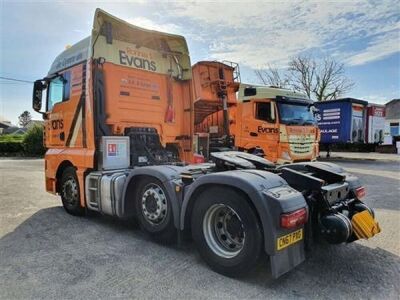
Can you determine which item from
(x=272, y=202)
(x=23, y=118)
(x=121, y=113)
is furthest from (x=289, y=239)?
(x=23, y=118)

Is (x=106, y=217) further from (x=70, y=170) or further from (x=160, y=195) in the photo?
(x=160, y=195)

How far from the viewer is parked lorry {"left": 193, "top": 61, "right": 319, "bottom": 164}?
1078 cm

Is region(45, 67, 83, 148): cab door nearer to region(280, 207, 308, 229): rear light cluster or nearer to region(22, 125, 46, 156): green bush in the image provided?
region(280, 207, 308, 229): rear light cluster

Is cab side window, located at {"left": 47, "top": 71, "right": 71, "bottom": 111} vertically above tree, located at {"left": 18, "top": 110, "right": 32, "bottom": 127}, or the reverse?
tree, located at {"left": 18, "top": 110, "right": 32, "bottom": 127}

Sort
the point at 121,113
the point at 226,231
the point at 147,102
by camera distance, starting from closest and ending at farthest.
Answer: the point at 226,231, the point at 121,113, the point at 147,102

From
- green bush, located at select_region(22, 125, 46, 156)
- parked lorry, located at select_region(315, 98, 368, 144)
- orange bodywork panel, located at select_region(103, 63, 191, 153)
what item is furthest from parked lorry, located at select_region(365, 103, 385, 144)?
green bush, located at select_region(22, 125, 46, 156)

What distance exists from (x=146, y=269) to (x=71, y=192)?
3192 millimetres

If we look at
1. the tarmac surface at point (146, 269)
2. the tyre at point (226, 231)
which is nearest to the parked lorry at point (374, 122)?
the tarmac surface at point (146, 269)

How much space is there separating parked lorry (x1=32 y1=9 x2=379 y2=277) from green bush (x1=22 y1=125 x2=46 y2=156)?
2099cm

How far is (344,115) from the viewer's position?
19000 mm

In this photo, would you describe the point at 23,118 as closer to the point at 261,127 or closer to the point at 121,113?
the point at 261,127

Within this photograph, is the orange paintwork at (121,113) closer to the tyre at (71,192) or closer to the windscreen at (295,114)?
the tyre at (71,192)

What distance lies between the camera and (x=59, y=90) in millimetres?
6695

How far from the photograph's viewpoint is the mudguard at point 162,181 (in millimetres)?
4219
